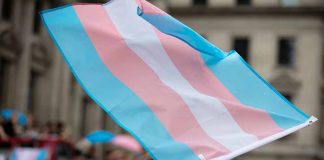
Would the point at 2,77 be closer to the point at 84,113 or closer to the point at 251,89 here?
the point at 84,113

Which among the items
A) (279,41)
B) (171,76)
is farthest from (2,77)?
(171,76)

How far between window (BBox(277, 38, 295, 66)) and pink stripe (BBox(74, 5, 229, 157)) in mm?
42021

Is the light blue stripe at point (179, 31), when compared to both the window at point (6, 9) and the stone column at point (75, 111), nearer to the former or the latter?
the window at point (6, 9)

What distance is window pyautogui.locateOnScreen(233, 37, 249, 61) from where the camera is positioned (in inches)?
1874

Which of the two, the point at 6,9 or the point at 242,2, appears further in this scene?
the point at 242,2

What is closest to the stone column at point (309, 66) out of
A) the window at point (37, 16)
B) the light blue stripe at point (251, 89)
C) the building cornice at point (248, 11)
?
the building cornice at point (248, 11)

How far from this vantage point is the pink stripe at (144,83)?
527 centimetres

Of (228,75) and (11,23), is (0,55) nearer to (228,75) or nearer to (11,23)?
(11,23)

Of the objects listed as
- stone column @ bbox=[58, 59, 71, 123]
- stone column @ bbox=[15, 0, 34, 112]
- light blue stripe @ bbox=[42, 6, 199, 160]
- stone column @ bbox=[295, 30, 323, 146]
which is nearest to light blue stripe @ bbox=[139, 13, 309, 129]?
light blue stripe @ bbox=[42, 6, 199, 160]

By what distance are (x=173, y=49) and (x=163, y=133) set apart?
928mm

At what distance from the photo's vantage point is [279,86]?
4700cm

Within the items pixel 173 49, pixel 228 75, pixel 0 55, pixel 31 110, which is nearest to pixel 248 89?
pixel 228 75

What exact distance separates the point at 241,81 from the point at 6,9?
23.8m

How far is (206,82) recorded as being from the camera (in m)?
5.86
